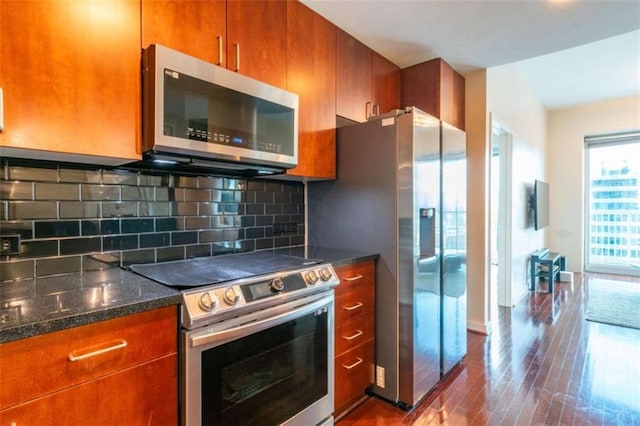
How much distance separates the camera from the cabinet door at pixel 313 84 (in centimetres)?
200

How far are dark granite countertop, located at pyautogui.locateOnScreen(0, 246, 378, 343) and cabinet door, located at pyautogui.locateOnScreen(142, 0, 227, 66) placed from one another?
3.20 feet

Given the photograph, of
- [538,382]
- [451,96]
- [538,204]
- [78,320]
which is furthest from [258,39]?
[538,204]

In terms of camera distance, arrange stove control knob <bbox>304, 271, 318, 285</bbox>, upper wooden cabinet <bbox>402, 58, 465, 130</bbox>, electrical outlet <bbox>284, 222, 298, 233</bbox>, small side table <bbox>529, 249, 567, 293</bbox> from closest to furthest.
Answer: stove control knob <bbox>304, 271, 318, 285</bbox>
electrical outlet <bbox>284, 222, 298, 233</bbox>
upper wooden cabinet <bbox>402, 58, 465, 130</bbox>
small side table <bbox>529, 249, 567, 293</bbox>

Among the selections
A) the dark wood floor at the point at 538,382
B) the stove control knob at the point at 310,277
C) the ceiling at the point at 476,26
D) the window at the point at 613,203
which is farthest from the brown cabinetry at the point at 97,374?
the window at the point at 613,203

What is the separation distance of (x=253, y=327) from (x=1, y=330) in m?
0.76

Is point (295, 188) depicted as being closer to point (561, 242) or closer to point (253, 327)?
point (253, 327)

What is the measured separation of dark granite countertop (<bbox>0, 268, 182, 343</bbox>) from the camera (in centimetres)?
88

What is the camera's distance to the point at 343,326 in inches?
75.1

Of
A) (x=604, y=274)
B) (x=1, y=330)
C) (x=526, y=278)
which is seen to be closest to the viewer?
(x=1, y=330)

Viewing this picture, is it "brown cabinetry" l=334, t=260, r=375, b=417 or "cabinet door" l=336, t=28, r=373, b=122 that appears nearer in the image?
"brown cabinetry" l=334, t=260, r=375, b=417

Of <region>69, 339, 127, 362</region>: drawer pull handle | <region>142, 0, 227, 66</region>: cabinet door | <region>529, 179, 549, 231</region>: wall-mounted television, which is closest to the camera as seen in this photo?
<region>69, 339, 127, 362</region>: drawer pull handle

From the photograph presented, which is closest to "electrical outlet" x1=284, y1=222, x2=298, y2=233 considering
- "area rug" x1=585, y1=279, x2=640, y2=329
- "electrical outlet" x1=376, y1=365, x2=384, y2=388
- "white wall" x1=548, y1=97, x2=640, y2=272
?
"electrical outlet" x1=376, y1=365, x2=384, y2=388

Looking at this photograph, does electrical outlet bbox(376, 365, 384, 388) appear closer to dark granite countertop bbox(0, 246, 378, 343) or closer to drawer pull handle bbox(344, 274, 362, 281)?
drawer pull handle bbox(344, 274, 362, 281)

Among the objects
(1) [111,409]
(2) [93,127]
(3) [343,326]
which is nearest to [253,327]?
(1) [111,409]
